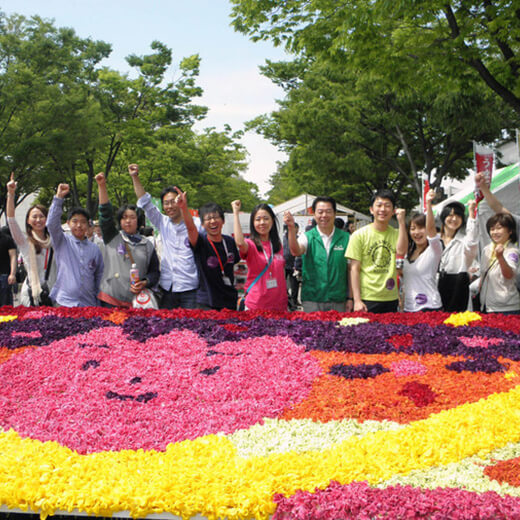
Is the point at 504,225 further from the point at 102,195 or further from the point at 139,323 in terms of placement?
the point at 102,195

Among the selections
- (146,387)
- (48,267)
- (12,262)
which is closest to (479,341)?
(146,387)

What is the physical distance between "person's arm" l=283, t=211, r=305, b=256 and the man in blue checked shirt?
2.19 metres

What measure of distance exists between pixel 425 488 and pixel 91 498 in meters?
1.48

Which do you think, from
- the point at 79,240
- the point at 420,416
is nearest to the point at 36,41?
the point at 79,240

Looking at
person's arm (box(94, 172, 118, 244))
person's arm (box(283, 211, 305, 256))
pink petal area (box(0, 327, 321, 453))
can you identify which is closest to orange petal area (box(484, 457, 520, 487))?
pink petal area (box(0, 327, 321, 453))

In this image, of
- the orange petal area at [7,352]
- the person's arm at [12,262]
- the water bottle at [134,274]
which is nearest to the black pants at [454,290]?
the water bottle at [134,274]

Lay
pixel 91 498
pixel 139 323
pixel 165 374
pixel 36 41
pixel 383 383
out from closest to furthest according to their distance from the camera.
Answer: pixel 91 498
pixel 383 383
pixel 165 374
pixel 139 323
pixel 36 41

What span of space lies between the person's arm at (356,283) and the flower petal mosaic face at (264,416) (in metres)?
0.23

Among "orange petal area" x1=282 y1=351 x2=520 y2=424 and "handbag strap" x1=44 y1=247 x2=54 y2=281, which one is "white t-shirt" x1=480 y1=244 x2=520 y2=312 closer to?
"orange petal area" x1=282 y1=351 x2=520 y2=424

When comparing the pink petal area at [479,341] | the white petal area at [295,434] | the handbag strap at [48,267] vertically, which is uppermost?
the handbag strap at [48,267]

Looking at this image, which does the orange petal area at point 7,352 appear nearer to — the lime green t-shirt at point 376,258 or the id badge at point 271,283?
the id badge at point 271,283

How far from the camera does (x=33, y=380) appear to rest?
152 inches

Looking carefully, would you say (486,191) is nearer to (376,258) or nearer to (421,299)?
(421,299)

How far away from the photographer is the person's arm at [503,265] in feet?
17.3
